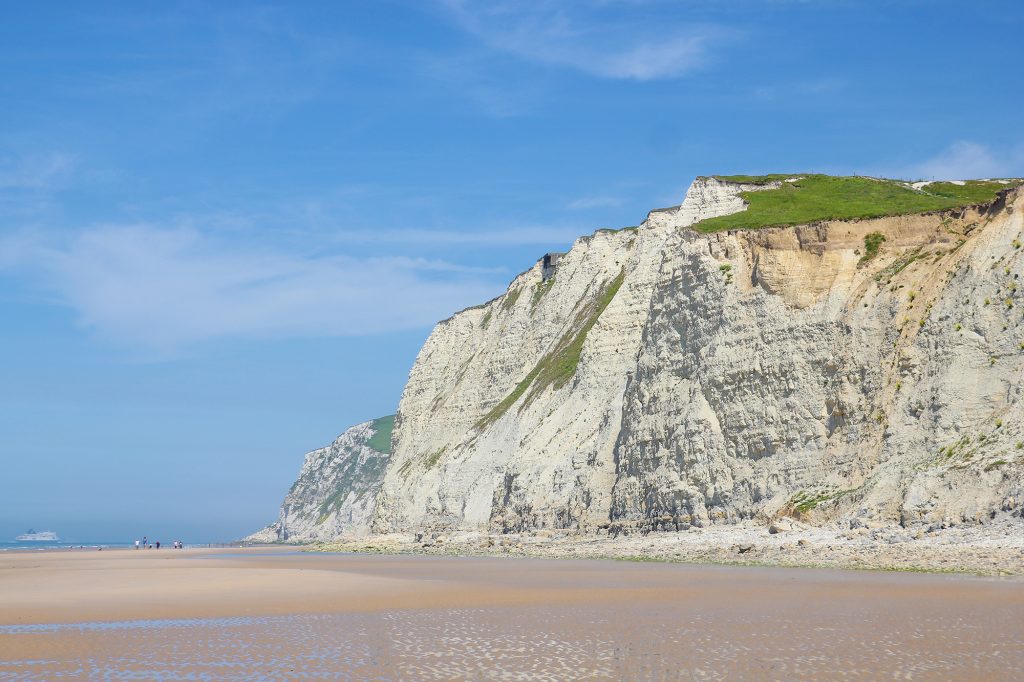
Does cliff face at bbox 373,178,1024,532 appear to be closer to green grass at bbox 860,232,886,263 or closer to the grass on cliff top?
green grass at bbox 860,232,886,263

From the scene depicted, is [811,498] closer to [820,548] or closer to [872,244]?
[820,548]

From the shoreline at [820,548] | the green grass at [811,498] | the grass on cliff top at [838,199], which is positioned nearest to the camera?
the shoreline at [820,548]

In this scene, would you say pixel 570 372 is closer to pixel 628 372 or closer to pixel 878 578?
pixel 628 372

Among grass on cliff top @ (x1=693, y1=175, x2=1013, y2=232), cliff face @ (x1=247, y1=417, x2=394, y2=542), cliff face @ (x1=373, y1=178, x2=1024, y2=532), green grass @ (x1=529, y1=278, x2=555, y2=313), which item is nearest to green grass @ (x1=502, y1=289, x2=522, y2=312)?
green grass @ (x1=529, y1=278, x2=555, y2=313)

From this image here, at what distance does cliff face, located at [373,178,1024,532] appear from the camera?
28562 millimetres

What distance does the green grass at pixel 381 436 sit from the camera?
125 meters

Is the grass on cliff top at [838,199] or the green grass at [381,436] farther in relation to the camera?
the green grass at [381,436]

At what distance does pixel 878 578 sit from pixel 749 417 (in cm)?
1452

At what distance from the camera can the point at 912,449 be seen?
29.0 meters

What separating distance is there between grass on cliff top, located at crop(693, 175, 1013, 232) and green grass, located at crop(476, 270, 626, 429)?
11456 millimetres

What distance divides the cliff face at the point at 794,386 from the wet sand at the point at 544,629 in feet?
26.1

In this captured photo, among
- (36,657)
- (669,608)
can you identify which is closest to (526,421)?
(669,608)

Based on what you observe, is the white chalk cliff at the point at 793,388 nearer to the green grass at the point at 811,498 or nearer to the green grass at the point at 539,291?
the green grass at the point at 811,498

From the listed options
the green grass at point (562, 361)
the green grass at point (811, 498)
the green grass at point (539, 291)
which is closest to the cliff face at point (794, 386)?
the green grass at point (811, 498)
